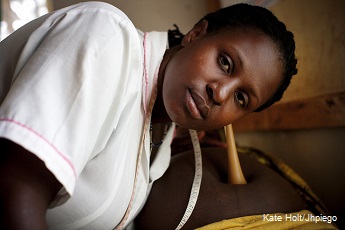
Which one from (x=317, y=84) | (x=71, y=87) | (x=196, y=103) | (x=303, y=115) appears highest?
(x=71, y=87)

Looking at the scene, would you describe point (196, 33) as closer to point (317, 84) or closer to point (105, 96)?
point (105, 96)

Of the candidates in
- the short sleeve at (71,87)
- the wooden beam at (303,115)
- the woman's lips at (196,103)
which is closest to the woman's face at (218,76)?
the woman's lips at (196,103)

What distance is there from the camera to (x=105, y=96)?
54 centimetres

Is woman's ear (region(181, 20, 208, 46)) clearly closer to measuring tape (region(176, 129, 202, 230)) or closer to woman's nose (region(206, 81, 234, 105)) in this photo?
woman's nose (region(206, 81, 234, 105))

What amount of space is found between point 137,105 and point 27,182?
12.4 inches

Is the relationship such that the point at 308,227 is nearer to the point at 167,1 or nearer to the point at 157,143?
the point at 157,143

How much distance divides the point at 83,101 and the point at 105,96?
0.05 metres

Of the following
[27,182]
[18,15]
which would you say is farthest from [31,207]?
[18,15]

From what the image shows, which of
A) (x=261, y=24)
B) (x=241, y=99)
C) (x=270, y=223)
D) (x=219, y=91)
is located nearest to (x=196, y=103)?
(x=219, y=91)

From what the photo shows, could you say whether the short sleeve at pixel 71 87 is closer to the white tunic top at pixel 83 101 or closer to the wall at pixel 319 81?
the white tunic top at pixel 83 101

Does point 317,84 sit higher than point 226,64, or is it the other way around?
point 226,64

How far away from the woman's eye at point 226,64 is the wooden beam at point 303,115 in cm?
53

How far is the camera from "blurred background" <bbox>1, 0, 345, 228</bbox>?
3.57ft

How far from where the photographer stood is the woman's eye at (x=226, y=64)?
29.1 inches
